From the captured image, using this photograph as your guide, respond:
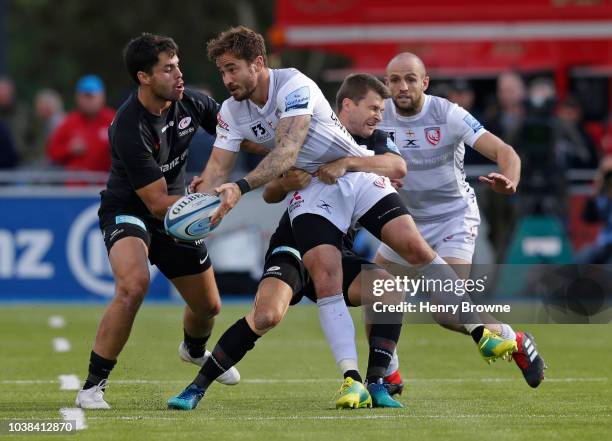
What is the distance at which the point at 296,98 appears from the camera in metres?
9.31

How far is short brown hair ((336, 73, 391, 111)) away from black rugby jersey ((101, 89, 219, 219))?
3.54ft

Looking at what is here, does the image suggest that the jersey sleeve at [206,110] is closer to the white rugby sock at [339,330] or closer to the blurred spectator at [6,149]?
the white rugby sock at [339,330]

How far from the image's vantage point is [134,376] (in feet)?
37.6

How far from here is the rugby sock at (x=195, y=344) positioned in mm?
10875

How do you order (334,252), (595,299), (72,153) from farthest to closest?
(72,153) < (595,299) < (334,252)

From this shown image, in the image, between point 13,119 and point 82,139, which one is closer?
point 82,139

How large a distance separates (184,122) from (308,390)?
2.04 metres

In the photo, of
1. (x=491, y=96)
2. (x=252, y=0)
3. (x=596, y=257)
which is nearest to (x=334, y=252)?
(x=596, y=257)

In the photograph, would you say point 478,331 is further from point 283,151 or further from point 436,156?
point 283,151

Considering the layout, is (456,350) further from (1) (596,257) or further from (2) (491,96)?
(2) (491,96)

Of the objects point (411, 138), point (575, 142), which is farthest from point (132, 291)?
point (575, 142)

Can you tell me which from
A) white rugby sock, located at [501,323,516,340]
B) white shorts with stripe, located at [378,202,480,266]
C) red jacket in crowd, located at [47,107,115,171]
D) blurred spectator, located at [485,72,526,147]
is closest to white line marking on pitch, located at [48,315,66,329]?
red jacket in crowd, located at [47,107,115,171]

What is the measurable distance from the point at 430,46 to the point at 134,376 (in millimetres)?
11890

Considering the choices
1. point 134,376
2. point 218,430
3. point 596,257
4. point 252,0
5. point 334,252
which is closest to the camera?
point 218,430
